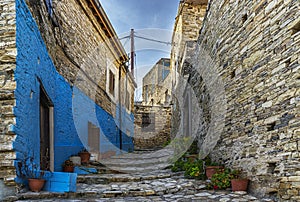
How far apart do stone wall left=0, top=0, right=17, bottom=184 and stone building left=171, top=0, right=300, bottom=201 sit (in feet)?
12.5

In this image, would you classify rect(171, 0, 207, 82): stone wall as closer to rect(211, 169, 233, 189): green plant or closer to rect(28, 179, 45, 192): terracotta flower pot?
rect(211, 169, 233, 189): green plant

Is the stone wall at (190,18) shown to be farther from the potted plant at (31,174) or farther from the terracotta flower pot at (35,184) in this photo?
the terracotta flower pot at (35,184)

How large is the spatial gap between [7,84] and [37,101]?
1.11 meters

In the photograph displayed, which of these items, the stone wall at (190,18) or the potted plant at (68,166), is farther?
the stone wall at (190,18)

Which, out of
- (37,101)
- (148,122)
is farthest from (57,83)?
(148,122)

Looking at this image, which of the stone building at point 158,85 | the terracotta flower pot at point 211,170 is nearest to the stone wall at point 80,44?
the terracotta flower pot at point 211,170

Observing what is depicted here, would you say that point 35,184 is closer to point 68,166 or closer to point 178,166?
point 68,166

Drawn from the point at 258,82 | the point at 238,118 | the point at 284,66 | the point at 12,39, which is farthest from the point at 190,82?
the point at 12,39

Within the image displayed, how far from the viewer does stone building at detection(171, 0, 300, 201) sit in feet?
11.7

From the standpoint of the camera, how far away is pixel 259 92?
14.5 feet

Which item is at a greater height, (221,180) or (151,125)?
(151,125)

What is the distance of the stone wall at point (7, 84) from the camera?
3.80m

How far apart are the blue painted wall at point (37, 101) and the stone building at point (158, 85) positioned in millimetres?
13048

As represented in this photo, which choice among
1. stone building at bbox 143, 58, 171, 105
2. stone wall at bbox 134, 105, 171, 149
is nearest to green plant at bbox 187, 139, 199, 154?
stone wall at bbox 134, 105, 171, 149
